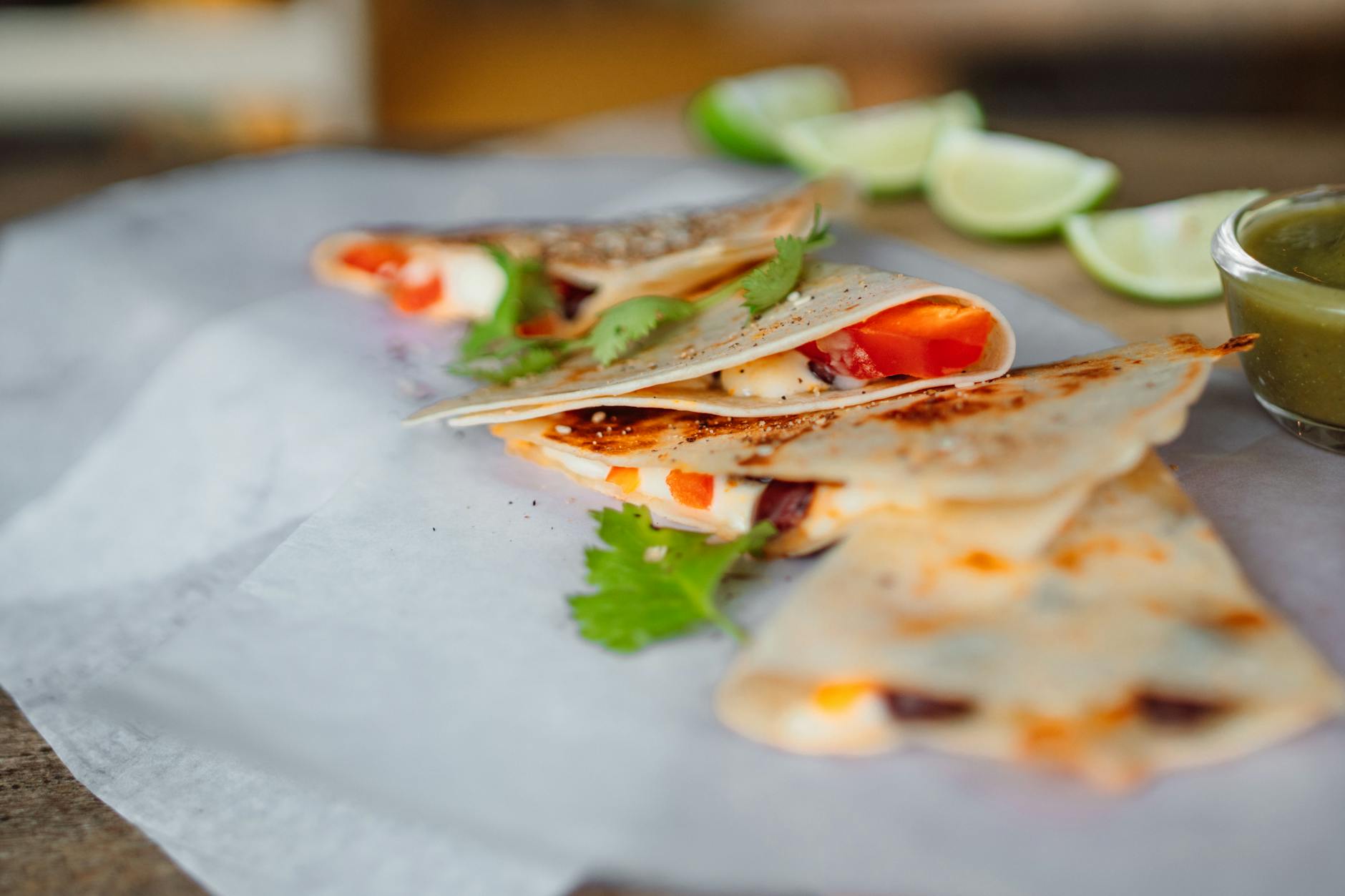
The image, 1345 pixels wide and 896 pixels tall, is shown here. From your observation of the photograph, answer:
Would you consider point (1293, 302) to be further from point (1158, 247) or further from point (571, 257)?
point (571, 257)

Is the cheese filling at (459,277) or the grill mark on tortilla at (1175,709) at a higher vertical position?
the grill mark on tortilla at (1175,709)

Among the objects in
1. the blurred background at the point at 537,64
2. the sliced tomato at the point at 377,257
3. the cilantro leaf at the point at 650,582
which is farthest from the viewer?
the blurred background at the point at 537,64

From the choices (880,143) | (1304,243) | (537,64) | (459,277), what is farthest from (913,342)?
(537,64)

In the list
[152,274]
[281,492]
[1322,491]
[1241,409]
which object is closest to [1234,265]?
[1241,409]

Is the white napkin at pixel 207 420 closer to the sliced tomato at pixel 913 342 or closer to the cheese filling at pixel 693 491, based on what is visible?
the cheese filling at pixel 693 491

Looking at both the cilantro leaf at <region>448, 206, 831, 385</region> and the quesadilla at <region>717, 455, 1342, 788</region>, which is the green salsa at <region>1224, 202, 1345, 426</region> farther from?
the cilantro leaf at <region>448, 206, 831, 385</region>

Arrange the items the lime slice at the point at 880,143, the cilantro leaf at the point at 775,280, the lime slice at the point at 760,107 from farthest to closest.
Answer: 1. the lime slice at the point at 760,107
2. the lime slice at the point at 880,143
3. the cilantro leaf at the point at 775,280

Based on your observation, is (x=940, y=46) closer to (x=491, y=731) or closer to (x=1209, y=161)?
(x=1209, y=161)

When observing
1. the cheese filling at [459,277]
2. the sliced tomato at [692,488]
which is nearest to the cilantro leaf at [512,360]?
the cheese filling at [459,277]
